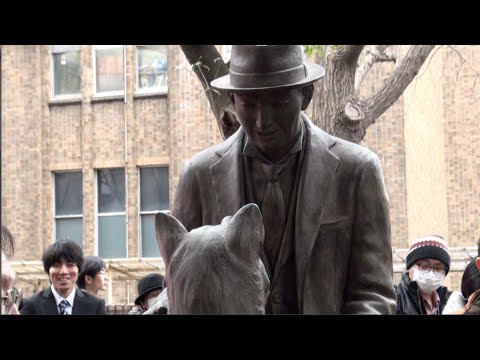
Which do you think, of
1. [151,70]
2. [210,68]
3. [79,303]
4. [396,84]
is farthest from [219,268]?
[151,70]

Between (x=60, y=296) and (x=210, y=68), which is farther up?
(x=210, y=68)

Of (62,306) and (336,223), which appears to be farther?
(62,306)

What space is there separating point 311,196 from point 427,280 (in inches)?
115

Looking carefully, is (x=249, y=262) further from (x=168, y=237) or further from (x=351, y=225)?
(x=351, y=225)

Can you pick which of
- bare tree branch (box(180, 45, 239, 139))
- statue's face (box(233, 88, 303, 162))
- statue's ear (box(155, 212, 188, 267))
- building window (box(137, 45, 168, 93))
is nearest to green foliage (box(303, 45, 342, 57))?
bare tree branch (box(180, 45, 239, 139))

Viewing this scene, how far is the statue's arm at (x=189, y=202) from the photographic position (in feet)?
15.1

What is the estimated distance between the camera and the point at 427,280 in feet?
23.4

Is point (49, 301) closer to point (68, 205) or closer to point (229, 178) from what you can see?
point (229, 178)

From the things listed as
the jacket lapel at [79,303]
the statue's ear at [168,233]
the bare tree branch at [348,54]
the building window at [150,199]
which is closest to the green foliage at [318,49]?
the bare tree branch at [348,54]

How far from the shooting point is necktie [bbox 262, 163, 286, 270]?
4.43m

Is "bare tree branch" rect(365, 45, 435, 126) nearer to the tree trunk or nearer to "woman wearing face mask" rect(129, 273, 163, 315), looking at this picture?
the tree trunk

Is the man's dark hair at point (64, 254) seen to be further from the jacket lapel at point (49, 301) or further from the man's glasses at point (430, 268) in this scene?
the man's glasses at point (430, 268)

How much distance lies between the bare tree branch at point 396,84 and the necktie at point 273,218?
23.7ft
